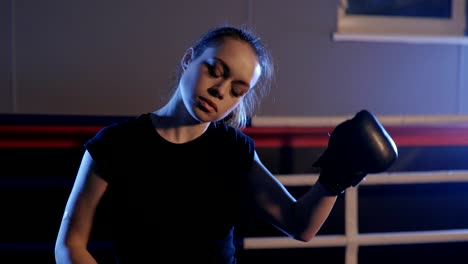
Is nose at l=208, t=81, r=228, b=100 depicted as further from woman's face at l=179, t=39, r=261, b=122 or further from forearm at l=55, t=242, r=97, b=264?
forearm at l=55, t=242, r=97, b=264

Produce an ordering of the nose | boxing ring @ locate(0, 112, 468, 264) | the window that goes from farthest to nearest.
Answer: the window < boxing ring @ locate(0, 112, 468, 264) < the nose

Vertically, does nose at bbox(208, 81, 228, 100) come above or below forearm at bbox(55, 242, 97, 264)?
above

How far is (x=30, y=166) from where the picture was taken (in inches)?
38.5

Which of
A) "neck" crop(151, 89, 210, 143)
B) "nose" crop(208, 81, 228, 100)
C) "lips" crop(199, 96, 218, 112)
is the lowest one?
"neck" crop(151, 89, 210, 143)

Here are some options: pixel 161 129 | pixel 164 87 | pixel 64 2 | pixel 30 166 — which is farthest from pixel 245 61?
pixel 64 2

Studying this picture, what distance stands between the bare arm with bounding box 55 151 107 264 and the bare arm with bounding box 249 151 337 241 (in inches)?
11.5

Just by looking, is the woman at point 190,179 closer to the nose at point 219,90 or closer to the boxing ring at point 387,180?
the nose at point 219,90

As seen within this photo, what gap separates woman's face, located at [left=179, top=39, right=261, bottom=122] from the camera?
702 millimetres

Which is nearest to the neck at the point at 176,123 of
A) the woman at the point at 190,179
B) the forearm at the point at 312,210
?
the woman at the point at 190,179

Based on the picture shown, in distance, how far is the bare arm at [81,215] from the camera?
2.40 ft

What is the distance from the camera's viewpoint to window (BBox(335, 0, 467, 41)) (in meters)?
1.60

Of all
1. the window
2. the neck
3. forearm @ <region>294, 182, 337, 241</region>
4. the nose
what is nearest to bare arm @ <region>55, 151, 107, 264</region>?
the neck

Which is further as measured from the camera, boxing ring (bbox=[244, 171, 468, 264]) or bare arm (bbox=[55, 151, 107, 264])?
boxing ring (bbox=[244, 171, 468, 264])

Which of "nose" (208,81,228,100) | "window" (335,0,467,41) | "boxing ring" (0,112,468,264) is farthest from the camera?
"window" (335,0,467,41)
